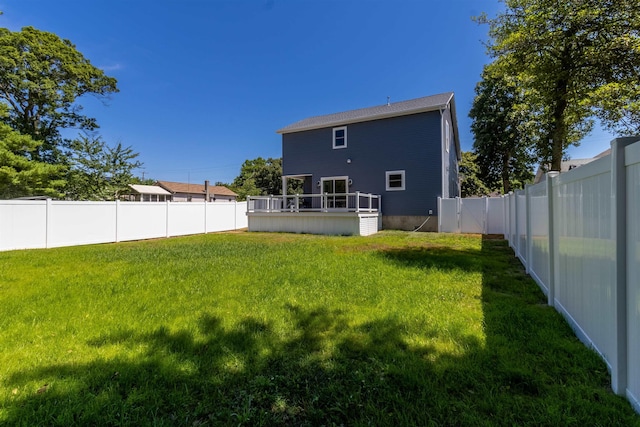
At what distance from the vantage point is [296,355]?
8.43ft

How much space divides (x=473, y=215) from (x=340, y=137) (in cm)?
786

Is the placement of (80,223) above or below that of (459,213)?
below

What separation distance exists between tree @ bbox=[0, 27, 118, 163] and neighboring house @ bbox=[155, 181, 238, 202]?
20037mm

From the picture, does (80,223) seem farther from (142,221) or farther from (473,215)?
(473,215)

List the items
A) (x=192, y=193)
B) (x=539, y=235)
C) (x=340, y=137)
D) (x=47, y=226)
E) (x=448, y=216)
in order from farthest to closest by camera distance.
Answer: (x=192, y=193) → (x=340, y=137) → (x=448, y=216) → (x=47, y=226) → (x=539, y=235)

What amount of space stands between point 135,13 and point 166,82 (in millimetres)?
7148

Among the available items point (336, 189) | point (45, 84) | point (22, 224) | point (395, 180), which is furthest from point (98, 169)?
point (395, 180)

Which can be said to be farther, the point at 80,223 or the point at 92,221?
the point at 92,221

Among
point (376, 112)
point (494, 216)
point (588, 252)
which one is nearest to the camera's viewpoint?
point (588, 252)

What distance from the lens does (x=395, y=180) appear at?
594 inches

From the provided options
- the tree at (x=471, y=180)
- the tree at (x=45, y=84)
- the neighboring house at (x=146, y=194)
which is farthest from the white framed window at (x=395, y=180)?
the neighboring house at (x=146, y=194)

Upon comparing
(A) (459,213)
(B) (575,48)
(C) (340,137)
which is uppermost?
(B) (575,48)

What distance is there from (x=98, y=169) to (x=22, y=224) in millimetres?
11495

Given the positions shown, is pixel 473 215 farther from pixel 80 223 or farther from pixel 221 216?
pixel 80 223
